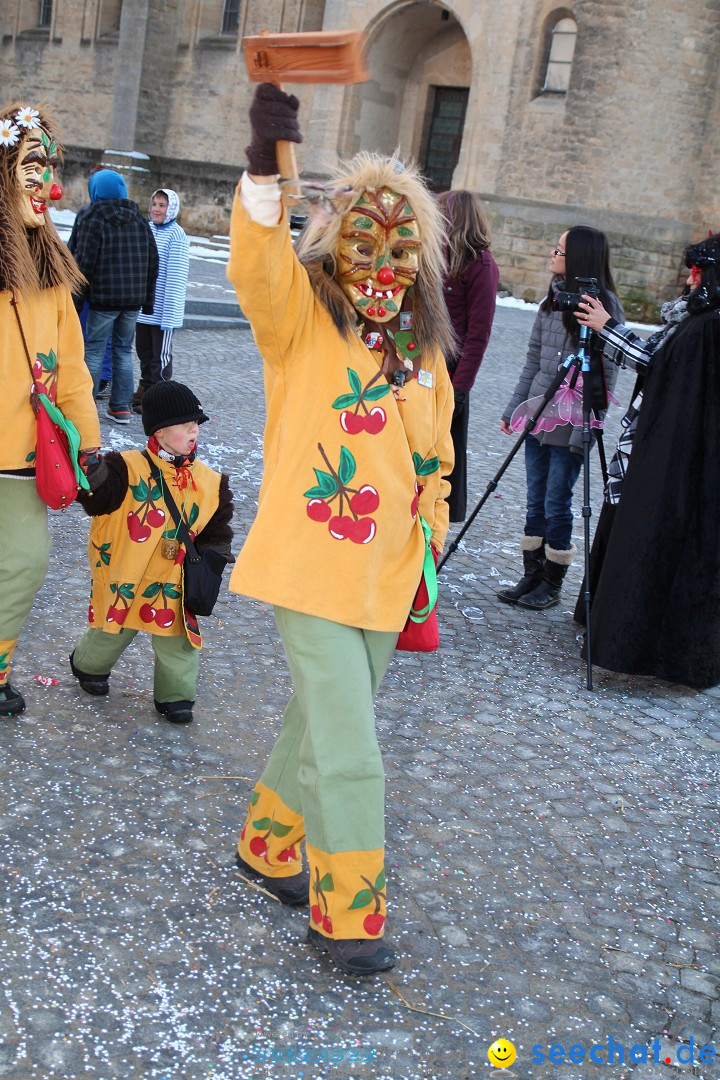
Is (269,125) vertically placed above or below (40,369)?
above

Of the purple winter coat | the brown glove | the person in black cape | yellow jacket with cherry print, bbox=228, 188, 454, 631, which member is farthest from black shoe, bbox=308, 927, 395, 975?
the purple winter coat

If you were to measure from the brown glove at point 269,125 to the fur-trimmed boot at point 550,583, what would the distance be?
156 inches

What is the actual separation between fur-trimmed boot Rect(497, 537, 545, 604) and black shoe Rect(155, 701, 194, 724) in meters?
2.52

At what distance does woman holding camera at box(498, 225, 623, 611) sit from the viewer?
578 centimetres

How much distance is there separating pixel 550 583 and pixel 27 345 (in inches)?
135

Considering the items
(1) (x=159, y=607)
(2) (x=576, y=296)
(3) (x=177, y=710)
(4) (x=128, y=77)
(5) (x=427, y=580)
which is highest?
(4) (x=128, y=77)

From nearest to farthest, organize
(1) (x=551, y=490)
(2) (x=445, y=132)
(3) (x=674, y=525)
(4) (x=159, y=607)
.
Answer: (4) (x=159, y=607), (3) (x=674, y=525), (1) (x=551, y=490), (2) (x=445, y=132)

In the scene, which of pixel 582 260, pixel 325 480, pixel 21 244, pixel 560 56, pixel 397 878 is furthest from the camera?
pixel 560 56

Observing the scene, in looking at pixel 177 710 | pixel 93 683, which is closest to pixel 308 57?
pixel 177 710

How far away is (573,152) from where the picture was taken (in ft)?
75.7

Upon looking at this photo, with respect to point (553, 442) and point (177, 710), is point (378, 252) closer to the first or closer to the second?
point (177, 710)

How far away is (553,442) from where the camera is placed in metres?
6.04

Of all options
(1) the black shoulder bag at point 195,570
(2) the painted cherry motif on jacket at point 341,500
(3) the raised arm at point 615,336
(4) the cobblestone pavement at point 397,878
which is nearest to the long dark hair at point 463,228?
(3) the raised arm at point 615,336

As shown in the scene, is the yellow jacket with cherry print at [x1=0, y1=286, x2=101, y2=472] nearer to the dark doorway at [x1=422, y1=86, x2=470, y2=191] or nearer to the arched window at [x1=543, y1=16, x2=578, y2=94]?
the arched window at [x1=543, y1=16, x2=578, y2=94]
